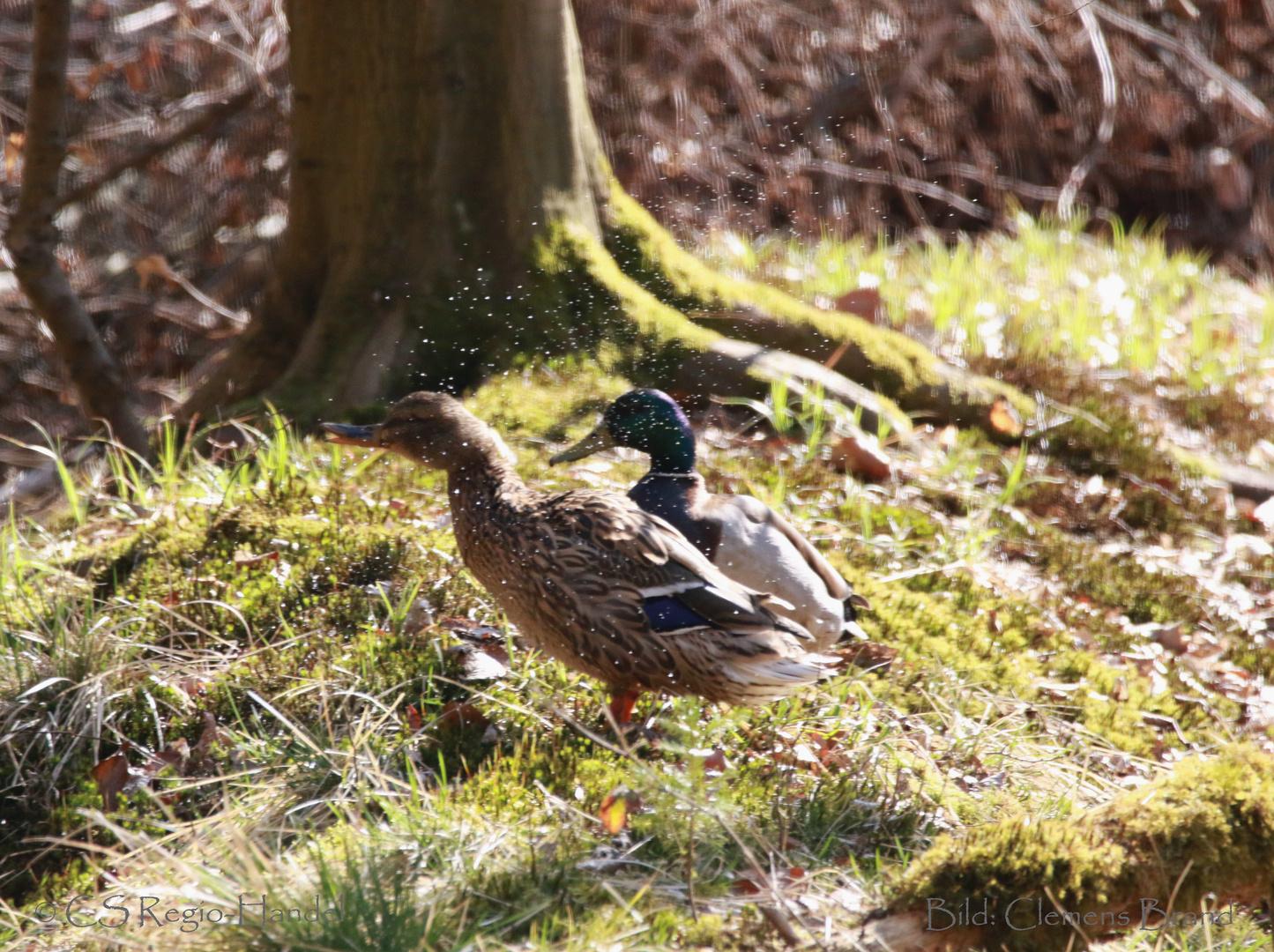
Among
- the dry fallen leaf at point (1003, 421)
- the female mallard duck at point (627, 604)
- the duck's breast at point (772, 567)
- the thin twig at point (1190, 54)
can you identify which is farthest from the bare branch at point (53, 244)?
the thin twig at point (1190, 54)

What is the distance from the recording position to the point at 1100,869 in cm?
219

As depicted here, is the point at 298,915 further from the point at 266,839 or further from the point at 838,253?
the point at 838,253

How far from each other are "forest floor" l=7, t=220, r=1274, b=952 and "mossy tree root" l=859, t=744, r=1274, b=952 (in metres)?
0.11

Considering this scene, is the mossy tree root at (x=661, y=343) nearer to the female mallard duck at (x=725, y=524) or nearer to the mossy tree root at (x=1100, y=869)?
the female mallard duck at (x=725, y=524)

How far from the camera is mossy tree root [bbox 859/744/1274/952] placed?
2.10 metres

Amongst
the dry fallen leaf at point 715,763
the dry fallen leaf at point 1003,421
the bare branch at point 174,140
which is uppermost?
the bare branch at point 174,140

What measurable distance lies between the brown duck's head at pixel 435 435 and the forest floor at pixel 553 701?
47 centimetres

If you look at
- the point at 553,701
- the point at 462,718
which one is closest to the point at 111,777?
the point at 462,718

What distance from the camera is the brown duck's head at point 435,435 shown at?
3070 millimetres

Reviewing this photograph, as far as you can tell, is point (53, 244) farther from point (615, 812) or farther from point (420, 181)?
point (615, 812)

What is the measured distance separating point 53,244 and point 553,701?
2.82 meters

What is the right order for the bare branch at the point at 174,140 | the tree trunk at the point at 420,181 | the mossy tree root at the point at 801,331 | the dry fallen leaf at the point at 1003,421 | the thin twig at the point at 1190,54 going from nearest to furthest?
the tree trunk at the point at 420,181 < the mossy tree root at the point at 801,331 < the dry fallen leaf at the point at 1003,421 < the thin twig at the point at 1190,54 < the bare branch at the point at 174,140

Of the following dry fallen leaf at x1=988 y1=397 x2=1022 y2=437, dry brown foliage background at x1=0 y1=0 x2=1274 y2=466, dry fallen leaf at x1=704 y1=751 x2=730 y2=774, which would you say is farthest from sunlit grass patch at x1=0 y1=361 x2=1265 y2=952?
dry brown foliage background at x1=0 y1=0 x2=1274 y2=466

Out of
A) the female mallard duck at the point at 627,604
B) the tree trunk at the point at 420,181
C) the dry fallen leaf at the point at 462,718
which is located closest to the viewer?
the female mallard duck at the point at 627,604
